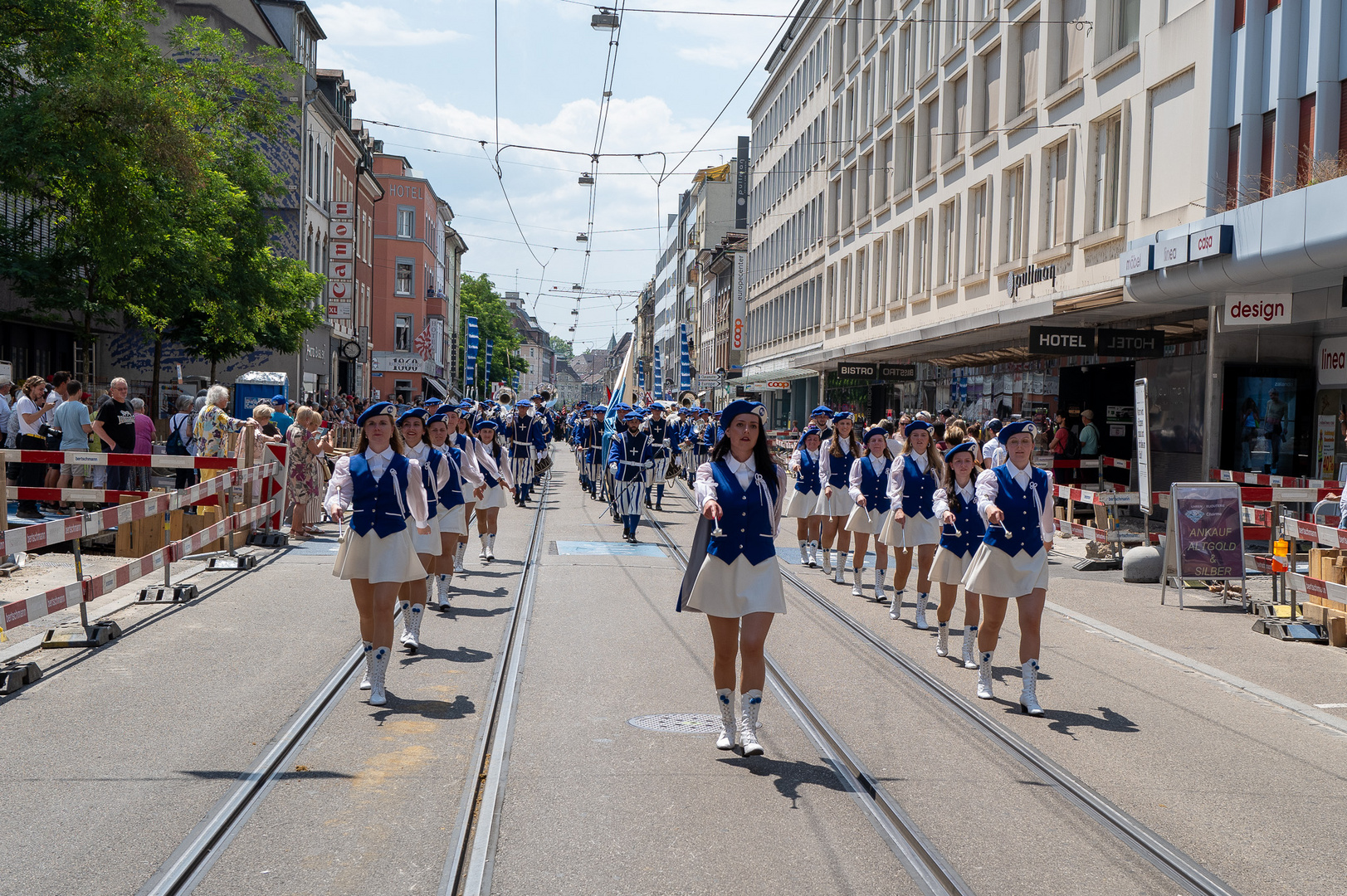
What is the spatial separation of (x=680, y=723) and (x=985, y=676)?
7.14ft

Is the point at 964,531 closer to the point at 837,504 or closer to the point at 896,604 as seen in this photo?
the point at 896,604

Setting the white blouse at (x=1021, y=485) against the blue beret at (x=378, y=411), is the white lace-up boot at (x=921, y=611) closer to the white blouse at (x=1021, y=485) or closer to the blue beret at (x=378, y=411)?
the white blouse at (x=1021, y=485)

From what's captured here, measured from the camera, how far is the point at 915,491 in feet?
35.4

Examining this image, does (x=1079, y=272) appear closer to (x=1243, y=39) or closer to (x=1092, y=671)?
(x=1243, y=39)

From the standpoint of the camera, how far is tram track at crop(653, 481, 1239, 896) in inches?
190

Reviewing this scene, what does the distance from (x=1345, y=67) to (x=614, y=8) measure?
10.7 meters

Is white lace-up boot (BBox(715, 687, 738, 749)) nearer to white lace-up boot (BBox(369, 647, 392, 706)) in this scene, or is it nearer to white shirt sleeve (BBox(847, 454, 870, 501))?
white lace-up boot (BBox(369, 647, 392, 706))

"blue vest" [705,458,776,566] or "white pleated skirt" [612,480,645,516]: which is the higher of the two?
"blue vest" [705,458,776,566]

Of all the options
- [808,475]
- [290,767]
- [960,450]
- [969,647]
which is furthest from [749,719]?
[808,475]

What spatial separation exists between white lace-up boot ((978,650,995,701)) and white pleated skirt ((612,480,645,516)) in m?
9.67

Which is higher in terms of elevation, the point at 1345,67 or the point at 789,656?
the point at 1345,67

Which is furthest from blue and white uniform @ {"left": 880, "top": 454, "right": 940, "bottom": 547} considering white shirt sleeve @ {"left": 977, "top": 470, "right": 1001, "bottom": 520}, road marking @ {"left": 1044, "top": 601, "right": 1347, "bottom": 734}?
white shirt sleeve @ {"left": 977, "top": 470, "right": 1001, "bottom": 520}

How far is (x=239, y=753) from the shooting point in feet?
20.2

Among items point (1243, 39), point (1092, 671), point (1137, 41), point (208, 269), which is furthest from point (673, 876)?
point (208, 269)
